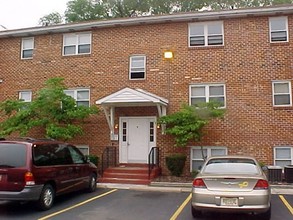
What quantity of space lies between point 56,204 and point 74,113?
561cm

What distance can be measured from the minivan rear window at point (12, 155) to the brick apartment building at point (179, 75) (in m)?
6.31

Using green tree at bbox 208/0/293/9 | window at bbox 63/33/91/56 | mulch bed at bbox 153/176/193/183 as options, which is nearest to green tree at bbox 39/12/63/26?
green tree at bbox 208/0/293/9

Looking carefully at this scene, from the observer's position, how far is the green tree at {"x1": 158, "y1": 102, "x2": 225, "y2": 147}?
516 inches

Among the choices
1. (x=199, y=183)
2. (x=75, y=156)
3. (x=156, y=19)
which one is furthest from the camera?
(x=156, y=19)

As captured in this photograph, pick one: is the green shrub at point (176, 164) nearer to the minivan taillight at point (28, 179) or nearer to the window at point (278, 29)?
the window at point (278, 29)

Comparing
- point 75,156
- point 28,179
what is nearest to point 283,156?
point 75,156

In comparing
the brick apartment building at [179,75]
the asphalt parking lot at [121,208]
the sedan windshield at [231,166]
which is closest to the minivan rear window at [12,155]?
the asphalt parking lot at [121,208]

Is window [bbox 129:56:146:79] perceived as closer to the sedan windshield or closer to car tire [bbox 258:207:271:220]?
the sedan windshield

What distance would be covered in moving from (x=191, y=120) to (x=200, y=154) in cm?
207

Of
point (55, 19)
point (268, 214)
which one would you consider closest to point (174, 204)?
point (268, 214)

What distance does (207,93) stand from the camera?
1478cm

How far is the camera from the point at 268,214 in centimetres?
729

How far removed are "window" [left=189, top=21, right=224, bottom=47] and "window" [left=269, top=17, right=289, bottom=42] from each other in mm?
2201

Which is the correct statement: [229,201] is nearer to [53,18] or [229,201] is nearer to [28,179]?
[28,179]
